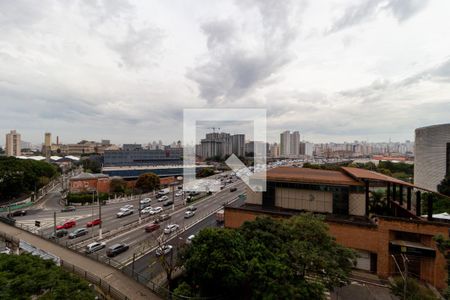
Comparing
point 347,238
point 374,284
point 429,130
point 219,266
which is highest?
point 429,130

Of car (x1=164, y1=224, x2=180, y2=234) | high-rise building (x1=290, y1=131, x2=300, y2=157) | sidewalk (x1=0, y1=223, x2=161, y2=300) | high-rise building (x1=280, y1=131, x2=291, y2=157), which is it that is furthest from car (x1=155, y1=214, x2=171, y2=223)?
high-rise building (x1=290, y1=131, x2=300, y2=157)

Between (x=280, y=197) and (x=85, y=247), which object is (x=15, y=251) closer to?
(x=85, y=247)

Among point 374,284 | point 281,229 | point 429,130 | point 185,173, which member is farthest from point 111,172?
point 429,130

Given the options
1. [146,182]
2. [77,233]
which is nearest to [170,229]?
[77,233]

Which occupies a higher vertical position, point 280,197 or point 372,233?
point 280,197

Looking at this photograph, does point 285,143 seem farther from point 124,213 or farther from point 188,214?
point 124,213

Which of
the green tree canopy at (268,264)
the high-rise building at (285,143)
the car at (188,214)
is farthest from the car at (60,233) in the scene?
the high-rise building at (285,143)

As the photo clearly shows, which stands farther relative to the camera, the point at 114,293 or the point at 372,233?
the point at 372,233

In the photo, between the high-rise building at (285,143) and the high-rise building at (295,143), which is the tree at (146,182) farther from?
the high-rise building at (295,143)

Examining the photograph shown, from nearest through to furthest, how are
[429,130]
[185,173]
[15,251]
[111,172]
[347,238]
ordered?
[347,238] < [15,251] < [429,130] < [111,172] < [185,173]
